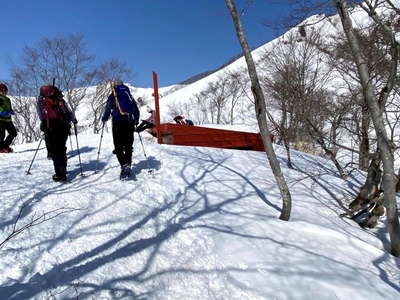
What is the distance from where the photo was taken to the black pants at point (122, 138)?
492cm

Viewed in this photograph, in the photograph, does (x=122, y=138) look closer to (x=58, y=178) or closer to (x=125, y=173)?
(x=125, y=173)

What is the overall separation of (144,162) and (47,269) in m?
3.80

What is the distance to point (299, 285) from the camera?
2740 millimetres

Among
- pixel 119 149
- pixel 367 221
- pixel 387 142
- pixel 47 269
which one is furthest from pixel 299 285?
pixel 119 149

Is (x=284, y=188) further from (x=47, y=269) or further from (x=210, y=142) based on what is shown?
(x=210, y=142)

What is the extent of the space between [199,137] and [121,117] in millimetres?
5077

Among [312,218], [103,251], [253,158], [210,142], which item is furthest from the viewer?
[210,142]

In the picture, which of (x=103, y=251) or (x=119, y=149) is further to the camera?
(x=119, y=149)

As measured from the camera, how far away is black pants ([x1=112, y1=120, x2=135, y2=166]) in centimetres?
492

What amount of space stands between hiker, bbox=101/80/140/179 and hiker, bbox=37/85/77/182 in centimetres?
73

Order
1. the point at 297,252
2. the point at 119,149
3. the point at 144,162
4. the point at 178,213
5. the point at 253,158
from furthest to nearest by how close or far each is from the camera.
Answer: the point at 253,158, the point at 144,162, the point at 119,149, the point at 178,213, the point at 297,252

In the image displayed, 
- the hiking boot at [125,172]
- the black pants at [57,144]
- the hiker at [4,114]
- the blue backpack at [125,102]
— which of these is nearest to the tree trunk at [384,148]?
the blue backpack at [125,102]

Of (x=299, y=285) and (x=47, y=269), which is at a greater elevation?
(x=47, y=269)

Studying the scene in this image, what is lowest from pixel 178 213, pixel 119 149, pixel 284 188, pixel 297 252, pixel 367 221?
pixel 367 221
